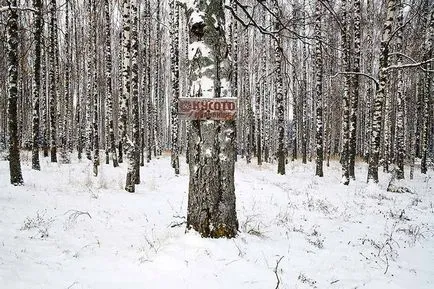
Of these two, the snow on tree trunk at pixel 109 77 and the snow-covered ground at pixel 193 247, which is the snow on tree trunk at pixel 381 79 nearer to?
the snow-covered ground at pixel 193 247

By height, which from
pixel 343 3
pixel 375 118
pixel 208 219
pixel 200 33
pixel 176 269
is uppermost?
pixel 343 3

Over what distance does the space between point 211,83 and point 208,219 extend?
1806 mm

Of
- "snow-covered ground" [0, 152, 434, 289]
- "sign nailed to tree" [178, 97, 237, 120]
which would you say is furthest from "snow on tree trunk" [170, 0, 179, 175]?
"sign nailed to tree" [178, 97, 237, 120]

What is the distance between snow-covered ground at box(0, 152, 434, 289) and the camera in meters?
3.82

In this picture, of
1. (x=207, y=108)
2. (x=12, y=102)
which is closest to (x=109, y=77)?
(x=12, y=102)

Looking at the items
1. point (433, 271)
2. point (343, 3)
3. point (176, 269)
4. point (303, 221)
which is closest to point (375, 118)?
point (343, 3)

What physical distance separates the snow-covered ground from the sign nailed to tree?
1553mm

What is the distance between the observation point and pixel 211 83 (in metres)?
4.96

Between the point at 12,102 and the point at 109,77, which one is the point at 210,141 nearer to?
the point at 12,102

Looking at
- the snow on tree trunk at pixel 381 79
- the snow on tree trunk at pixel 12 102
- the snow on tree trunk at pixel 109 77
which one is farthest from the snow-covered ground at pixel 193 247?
the snow on tree trunk at pixel 109 77

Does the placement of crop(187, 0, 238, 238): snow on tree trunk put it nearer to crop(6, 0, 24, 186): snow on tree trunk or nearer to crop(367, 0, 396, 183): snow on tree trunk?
crop(6, 0, 24, 186): snow on tree trunk

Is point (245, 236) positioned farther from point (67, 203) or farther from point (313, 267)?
point (67, 203)

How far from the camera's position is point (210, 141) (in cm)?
487

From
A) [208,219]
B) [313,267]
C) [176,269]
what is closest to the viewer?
[176,269]
